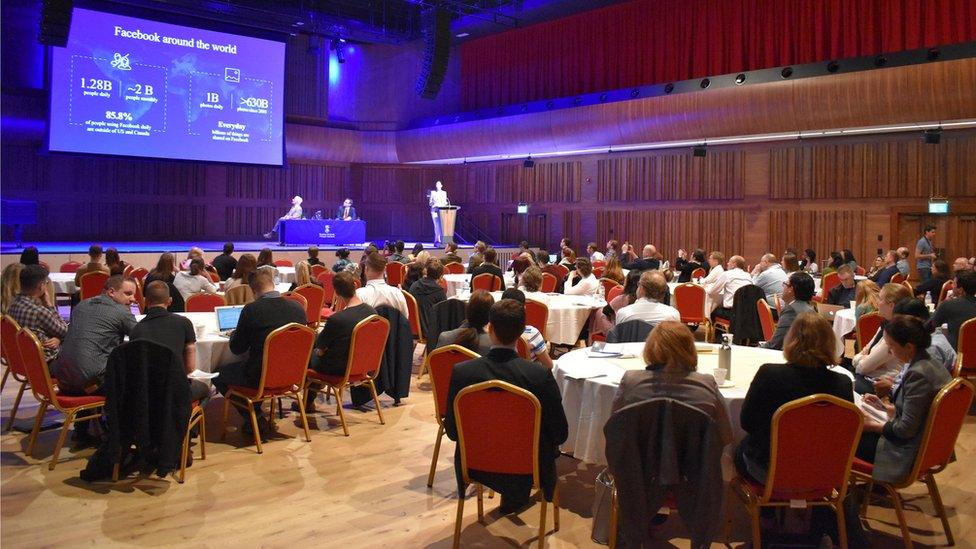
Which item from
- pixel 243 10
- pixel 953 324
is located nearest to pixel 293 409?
pixel 953 324

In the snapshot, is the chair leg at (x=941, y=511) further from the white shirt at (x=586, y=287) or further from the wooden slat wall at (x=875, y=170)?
the wooden slat wall at (x=875, y=170)

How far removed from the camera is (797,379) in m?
3.54

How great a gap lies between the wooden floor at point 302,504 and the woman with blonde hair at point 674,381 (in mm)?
1088

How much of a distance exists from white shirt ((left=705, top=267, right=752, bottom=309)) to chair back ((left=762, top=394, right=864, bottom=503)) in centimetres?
600

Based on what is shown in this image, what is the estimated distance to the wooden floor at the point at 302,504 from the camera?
163 inches

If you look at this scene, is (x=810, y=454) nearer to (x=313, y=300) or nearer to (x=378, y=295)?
(x=378, y=295)

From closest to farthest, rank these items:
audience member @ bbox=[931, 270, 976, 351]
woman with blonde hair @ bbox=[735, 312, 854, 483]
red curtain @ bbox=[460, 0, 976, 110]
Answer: woman with blonde hair @ bbox=[735, 312, 854, 483], audience member @ bbox=[931, 270, 976, 351], red curtain @ bbox=[460, 0, 976, 110]

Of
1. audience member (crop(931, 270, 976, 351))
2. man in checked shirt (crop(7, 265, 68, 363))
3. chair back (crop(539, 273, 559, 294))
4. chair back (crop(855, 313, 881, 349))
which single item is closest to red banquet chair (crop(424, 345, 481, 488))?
man in checked shirt (crop(7, 265, 68, 363))

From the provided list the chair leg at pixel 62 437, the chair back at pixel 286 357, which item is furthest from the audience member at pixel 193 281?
the chair leg at pixel 62 437

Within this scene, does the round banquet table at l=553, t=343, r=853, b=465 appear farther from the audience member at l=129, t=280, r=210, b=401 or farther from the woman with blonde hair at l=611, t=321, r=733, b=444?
the audience member at l=129, t=280, r=210, b=401

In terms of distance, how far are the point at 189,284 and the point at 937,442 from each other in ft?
23.0

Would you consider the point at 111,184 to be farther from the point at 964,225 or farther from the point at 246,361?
the point at 964,225

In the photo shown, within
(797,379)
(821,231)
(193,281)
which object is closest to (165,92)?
(193,281)

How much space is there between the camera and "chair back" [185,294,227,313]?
723 cm
